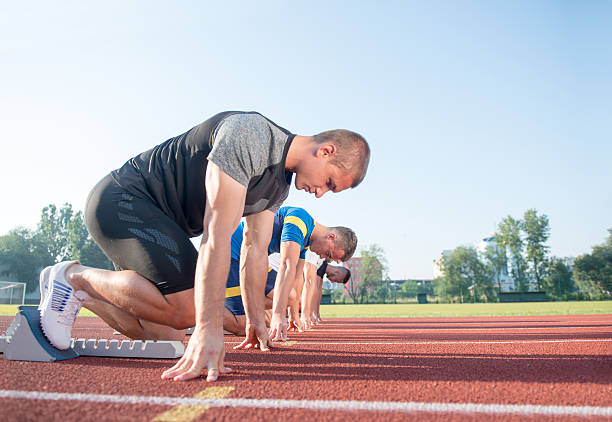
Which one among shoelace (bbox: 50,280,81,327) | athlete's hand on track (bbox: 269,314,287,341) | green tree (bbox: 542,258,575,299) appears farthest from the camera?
green tree (bbox: 542,258,575,299)

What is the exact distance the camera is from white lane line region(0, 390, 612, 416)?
1.64 meters

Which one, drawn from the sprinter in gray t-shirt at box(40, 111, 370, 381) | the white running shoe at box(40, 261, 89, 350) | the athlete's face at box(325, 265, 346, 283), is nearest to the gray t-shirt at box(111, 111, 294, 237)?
→ the sprinter in gray t-shirt at box(40, 111, 370, 381)

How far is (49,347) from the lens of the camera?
2750mm

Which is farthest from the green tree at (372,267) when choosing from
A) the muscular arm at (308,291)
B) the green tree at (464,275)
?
the muscular arm at (308,291)

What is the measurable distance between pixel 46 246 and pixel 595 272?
8461cm

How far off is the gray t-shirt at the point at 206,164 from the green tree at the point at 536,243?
2814 inches

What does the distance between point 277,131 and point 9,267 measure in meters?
78.0

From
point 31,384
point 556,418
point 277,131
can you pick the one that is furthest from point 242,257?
point 556,418

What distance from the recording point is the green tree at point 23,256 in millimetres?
65875

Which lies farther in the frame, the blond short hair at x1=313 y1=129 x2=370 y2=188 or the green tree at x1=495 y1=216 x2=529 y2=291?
the green tree at x1=495 y1=216 x2=529 y2=291

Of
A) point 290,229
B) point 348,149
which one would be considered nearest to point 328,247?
point 290,229

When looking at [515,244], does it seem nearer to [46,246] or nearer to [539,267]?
[539,267]

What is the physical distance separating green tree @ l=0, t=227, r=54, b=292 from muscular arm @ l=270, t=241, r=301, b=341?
6924 cm

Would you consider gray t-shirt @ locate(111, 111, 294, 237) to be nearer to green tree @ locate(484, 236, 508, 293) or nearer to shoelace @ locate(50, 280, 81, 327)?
shoelace @ locate(50, 280, 81, 327)
